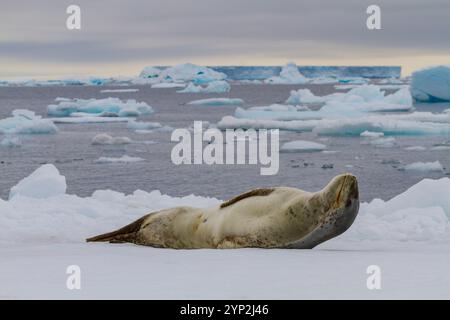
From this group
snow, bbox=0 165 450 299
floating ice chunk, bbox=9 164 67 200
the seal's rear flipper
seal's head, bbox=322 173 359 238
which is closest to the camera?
snow, bbox=0 165 450 299

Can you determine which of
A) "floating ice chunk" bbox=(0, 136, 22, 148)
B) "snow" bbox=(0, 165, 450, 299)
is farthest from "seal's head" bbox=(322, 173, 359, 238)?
"floating ice chunk" bbox=(0, 136, 22, 148)

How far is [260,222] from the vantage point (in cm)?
550

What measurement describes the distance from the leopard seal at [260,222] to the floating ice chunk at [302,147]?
2123cm

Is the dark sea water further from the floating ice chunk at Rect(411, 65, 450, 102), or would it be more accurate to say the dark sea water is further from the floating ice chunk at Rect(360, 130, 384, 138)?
the floating ice chunk at Rect(411, 65, 450, 102)

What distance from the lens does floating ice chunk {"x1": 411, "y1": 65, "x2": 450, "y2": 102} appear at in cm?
3900

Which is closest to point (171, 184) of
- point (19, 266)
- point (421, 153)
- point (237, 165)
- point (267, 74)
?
point (237, 165)

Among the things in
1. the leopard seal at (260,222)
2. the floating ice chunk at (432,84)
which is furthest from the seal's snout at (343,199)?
the floating ice chunk at (432,84)

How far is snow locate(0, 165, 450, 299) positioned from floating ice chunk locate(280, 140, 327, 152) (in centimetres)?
1967

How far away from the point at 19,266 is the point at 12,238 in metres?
2.43

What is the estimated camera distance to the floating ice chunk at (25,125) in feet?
111

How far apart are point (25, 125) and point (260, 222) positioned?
Answer: 29841 millimetres

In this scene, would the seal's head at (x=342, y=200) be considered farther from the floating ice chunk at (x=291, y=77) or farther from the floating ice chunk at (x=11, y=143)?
the floating ice chunk at (x=291, y=77)

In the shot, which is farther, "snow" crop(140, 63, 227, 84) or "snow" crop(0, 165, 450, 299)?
"snow" crop(140, 63, 227, 84)

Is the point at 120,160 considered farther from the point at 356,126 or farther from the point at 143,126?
the point at 143,126
